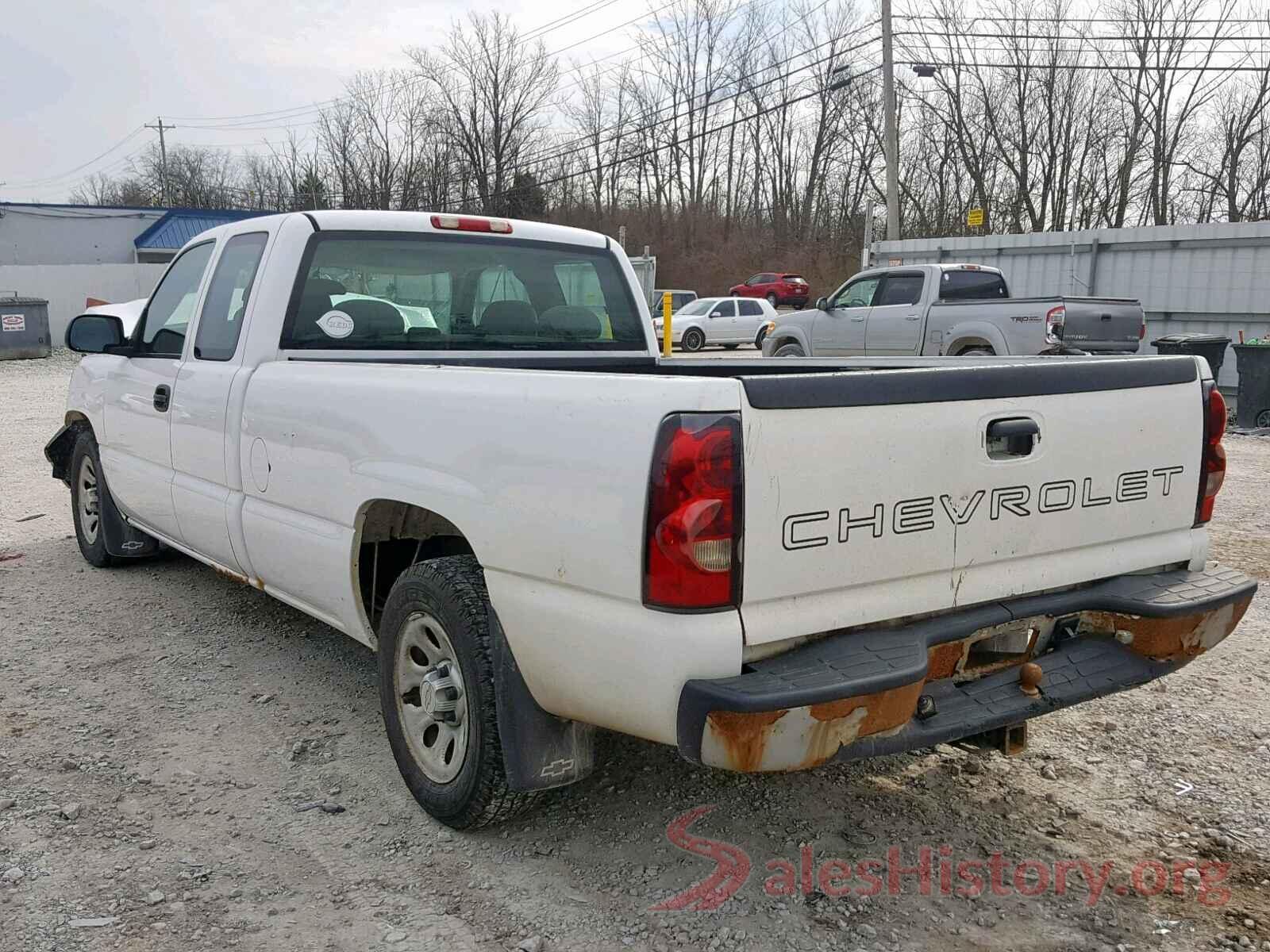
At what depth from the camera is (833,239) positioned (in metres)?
50.2

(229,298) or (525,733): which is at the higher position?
Answer: (229,298)

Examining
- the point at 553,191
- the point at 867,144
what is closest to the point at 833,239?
the point at 867,144

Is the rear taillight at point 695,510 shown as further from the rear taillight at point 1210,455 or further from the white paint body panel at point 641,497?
the rear taillight at point 1210,455

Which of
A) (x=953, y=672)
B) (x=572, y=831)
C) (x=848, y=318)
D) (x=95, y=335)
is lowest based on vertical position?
(x=572, y=831)

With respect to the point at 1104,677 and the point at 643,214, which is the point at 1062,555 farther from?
the point at 643,214

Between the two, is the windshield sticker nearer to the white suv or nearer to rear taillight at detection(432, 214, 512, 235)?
rear taillight at detection(432, 214, 512, 235)

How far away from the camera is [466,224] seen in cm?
461

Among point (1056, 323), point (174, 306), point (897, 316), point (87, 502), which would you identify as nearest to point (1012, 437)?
point (174, 306)

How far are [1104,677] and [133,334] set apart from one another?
4.69 metres

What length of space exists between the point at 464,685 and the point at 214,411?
1920 mm

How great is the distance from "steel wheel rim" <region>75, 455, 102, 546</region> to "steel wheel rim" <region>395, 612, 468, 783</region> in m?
3.56

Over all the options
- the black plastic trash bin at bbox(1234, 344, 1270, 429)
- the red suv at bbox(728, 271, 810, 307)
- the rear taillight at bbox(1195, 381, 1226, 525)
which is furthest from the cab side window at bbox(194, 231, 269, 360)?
the red suv at bbox(728, 271, 810, 307)

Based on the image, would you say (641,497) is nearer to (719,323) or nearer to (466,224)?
(466,224)

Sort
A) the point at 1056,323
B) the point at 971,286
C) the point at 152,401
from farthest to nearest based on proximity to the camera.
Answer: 1. the point at 971,286
2. the point at 1056,323
3. the point at 152,401
